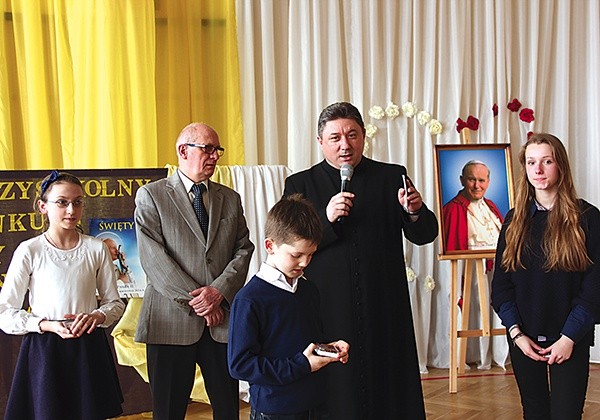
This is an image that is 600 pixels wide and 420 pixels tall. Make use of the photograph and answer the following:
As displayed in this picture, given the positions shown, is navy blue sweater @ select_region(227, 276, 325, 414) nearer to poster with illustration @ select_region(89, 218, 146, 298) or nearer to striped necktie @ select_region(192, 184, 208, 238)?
striped necktie @ select_region(192, 184, 208, 238)

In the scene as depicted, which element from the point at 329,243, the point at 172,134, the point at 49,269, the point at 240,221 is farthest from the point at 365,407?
the point at 172,134

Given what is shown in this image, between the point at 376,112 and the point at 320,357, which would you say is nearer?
the point at 320,357

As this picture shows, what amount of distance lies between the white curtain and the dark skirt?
269 cm

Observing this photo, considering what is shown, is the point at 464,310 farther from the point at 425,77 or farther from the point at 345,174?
the point at 345,174

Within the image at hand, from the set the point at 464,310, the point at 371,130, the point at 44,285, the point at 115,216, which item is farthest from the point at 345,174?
the point at 464,310

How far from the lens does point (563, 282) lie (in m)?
3.00

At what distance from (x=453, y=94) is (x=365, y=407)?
10.9 ft

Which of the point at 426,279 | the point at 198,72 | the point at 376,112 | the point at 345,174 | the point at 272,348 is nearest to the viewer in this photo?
the point at 272,348

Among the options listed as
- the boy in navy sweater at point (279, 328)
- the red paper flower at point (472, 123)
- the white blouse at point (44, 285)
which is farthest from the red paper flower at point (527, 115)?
the boy in navy sweater at point (279, 328)

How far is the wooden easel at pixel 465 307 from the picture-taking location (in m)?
5.28

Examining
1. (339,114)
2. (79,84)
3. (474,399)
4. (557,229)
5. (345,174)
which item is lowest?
(474,399)

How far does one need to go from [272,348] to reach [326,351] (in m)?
0.19

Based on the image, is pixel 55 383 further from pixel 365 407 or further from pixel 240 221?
pixel 365 407

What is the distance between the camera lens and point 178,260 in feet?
10.6
